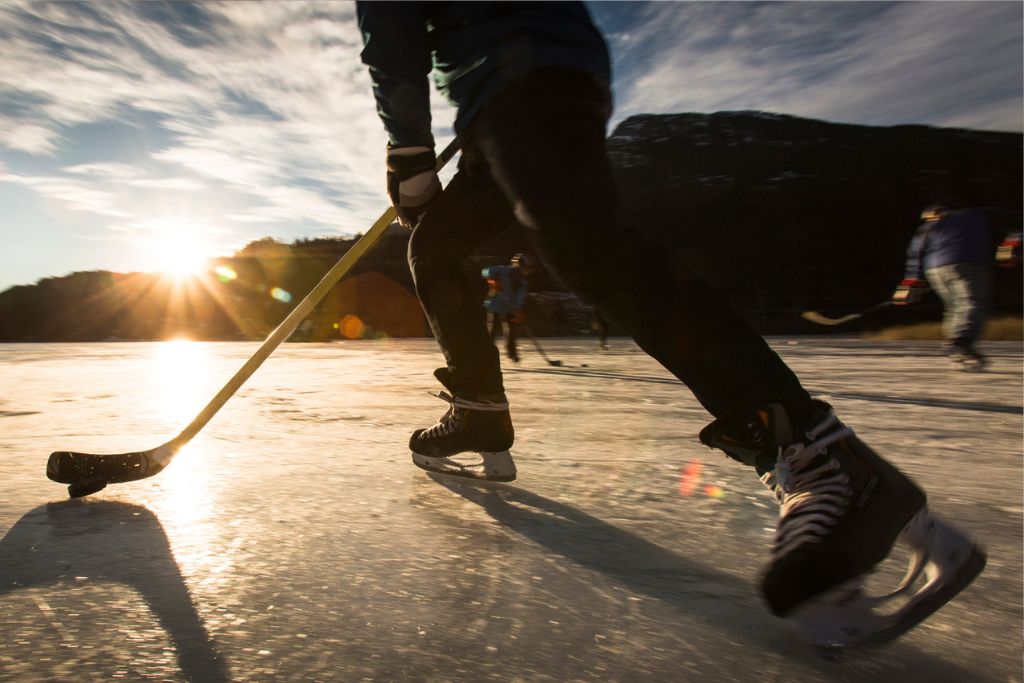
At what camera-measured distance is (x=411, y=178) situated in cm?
151

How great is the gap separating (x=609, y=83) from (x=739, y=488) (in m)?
0.98

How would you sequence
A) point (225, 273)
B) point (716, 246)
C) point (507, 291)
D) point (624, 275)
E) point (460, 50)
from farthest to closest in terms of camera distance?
point (716, 246)
point (225, 273)
point (507, 291)
point (460, 50)
point (624, 275)

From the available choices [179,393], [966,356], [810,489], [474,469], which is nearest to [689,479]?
[474,469]

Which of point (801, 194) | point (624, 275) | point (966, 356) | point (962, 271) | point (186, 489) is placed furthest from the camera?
point (801, 194)

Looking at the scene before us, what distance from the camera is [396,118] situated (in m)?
1.42

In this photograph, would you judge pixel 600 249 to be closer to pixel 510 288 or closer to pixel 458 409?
pixel 458 409

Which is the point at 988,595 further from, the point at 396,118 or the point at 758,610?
the point at 396,118

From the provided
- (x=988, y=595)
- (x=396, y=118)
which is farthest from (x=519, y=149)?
(x=988, y=595)

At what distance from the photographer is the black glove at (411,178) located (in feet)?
4.81

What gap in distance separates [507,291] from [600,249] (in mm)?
7967

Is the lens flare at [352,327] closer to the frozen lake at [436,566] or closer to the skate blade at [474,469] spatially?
the frozen lake at [436,566]

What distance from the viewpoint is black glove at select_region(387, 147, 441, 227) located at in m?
1.47

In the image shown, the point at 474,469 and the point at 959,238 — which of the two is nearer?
the point at 474,469

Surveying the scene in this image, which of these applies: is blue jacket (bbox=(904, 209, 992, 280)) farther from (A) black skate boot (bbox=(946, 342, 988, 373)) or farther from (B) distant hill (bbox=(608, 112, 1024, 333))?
(B) distant hill (bbox=(608, 112, 1024, 333))
